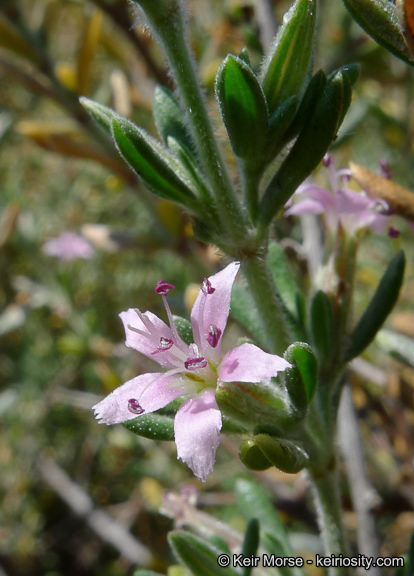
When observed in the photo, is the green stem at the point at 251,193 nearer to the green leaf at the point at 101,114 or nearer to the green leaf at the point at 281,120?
the green leaf at the point at 281,120

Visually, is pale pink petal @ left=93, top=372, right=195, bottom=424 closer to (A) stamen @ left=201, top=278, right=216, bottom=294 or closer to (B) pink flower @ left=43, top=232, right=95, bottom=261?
(A) stamen @ left=201, top=278, right=216, bottom=294

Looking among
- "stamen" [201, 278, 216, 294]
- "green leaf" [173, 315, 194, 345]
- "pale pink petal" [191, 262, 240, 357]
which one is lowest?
"green leaf" [173, 315, 194, 345]

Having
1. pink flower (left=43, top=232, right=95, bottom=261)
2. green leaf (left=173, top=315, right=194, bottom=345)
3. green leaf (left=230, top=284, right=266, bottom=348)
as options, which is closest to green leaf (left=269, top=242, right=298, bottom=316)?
green leaf (left=230, top=284, right=266, bottom=348)

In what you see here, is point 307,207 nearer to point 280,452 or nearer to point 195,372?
point 195,372

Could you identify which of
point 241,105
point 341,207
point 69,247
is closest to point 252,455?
point 241,105

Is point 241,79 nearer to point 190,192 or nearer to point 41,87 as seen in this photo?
point 190,192

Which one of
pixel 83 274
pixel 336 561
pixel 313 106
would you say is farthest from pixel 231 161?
pixel 83 274

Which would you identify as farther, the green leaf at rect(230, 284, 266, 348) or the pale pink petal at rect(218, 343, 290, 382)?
the green leaf at rect(230, 284, 266, 348)
